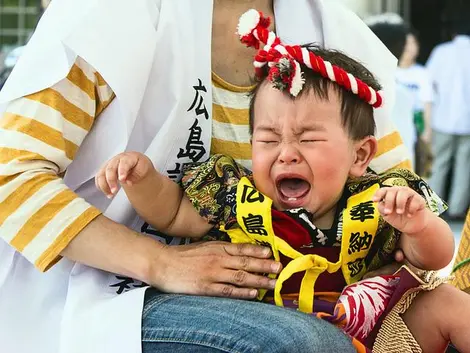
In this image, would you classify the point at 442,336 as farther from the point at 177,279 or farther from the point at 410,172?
the point at 177,279

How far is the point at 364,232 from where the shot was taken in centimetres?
184

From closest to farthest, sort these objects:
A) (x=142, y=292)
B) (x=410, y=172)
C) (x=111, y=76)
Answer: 1. (x=142, y=292)
2. (x=111, y=76)
3. (x=410, y=172)

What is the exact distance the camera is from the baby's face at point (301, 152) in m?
1.85

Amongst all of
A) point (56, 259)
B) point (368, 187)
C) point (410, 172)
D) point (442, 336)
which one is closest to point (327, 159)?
point (368, 187)

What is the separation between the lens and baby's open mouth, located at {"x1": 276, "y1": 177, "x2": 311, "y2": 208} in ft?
6.12

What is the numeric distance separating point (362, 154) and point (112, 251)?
0.58m

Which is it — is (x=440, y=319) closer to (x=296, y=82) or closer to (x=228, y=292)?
(x=228, y=292)

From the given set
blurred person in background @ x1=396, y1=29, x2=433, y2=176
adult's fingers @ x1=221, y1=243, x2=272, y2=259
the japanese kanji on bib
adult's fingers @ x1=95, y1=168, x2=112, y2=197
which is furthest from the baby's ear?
blurred person in background @ x1=396, y1=29, x2=433, y2=176

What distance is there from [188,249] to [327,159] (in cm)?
34

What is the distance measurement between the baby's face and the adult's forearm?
0.91ft

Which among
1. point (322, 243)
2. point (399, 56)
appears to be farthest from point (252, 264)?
point (399, 56)

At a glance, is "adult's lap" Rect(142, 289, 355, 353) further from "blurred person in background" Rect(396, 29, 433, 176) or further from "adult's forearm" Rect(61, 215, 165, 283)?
"blurred person in background" Rect(396, 29, 433, 176)

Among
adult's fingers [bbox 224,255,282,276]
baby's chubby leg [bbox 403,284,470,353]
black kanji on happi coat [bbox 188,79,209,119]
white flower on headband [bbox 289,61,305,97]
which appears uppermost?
white flower on headband [bbox 289,61,305,97]

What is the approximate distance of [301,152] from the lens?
6.07ft
